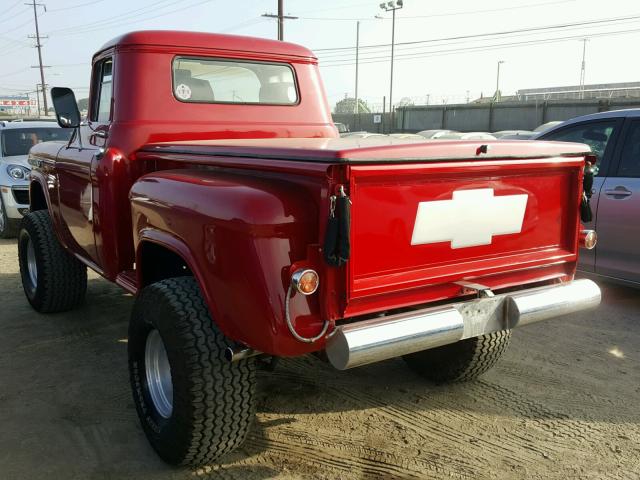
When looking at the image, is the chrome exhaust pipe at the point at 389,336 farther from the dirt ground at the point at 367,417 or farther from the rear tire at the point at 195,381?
the dirt ground at the point at 367,417

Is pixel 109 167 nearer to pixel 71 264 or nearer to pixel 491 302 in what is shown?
pixel 71 264

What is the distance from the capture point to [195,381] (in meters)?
2.38

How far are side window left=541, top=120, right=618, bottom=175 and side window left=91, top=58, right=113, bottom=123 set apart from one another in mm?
3807

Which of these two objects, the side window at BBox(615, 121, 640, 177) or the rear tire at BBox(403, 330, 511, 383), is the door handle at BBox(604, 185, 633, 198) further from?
the rear tire at BBox(403, 330, 511, 383)

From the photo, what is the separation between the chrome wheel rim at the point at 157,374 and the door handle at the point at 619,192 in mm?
3753

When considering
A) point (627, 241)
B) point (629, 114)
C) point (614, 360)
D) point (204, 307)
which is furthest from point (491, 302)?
point (629, 114)

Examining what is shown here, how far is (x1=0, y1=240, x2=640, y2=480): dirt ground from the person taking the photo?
2.66 m

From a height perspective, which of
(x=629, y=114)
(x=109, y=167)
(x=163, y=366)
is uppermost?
(x=629, y=114)

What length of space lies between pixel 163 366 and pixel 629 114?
13.8 feet

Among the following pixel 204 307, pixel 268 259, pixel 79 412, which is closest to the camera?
pixel 268 259

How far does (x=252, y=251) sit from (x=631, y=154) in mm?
3874

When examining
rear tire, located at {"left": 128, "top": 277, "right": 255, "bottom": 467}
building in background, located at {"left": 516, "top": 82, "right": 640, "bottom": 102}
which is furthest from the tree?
rear tire, located at {"left": 128, "top": 277, "right": 255, "bottom": 467}

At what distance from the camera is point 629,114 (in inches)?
191

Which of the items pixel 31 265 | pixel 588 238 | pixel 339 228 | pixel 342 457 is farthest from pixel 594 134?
pixel 31 265
